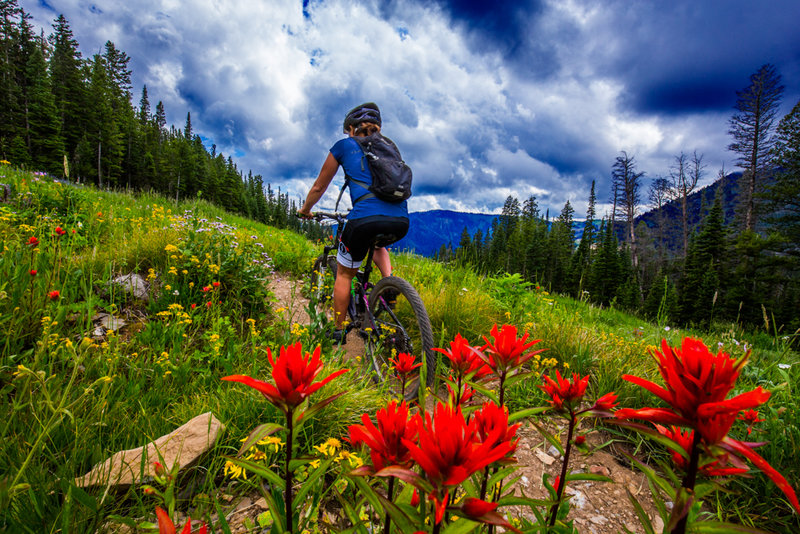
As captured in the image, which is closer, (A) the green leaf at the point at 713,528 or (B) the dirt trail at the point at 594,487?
(A) the green leaf at the point at 713,528

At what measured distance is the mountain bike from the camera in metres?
2.91

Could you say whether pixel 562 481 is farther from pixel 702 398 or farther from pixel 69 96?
pixel 69 96

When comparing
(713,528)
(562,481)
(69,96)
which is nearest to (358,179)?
(562,481)

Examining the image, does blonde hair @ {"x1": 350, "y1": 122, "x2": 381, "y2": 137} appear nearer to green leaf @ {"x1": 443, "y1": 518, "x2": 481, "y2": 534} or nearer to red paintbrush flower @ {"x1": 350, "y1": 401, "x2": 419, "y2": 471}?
red paintbrush flower @ {"x1": 350, "y1": 401, "x2": 419, "y2": 471}

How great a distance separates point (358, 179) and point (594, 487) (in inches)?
130

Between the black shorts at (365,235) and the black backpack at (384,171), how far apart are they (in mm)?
258

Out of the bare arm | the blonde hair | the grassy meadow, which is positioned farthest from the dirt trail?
the blonde hair

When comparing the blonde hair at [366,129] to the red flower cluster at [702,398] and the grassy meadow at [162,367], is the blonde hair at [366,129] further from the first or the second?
the red flower cluster at [702,398]

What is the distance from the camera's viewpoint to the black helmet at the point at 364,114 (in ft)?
12.0

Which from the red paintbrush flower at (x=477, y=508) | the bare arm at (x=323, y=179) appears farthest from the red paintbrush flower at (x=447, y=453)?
the bare arm at (x=323, y=179)

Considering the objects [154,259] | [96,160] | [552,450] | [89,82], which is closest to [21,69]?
[89,82]

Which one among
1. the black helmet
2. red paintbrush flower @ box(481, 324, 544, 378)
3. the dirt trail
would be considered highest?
the black helmet

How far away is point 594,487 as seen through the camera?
206cm

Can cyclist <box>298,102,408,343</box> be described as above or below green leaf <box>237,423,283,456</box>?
above
